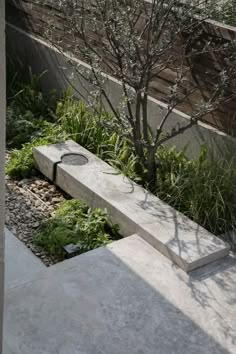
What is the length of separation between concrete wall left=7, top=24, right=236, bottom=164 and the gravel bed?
1.04 meters

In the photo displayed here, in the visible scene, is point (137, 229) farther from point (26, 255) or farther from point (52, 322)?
point (52, 322)

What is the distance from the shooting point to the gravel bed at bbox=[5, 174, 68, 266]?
3.83 m

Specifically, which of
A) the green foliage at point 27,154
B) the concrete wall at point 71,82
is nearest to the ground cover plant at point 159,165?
the green foliage at point 27,154

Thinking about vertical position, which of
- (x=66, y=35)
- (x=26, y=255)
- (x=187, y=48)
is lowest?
(x=26, y=255)

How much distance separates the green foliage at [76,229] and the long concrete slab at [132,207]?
80 millimetres

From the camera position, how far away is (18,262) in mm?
3434

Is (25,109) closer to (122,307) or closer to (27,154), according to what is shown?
(27,154)

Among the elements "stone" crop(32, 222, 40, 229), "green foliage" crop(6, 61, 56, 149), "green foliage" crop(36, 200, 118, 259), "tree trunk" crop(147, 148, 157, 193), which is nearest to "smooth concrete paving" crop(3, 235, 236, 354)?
"green foliage" crop(36, 200, 118, 259)

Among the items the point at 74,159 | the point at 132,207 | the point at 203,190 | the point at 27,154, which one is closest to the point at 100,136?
the point at 74,159

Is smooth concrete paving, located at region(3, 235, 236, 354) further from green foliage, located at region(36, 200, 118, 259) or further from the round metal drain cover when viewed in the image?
the round metal drain cover

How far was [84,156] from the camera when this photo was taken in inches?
177

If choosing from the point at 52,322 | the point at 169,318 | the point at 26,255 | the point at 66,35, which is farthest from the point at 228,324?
the point at 66,35

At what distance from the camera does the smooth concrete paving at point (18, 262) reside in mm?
3291

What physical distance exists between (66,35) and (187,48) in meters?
1.52
